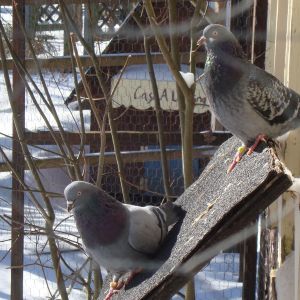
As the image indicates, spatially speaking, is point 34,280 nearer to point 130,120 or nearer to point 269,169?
point 130,120

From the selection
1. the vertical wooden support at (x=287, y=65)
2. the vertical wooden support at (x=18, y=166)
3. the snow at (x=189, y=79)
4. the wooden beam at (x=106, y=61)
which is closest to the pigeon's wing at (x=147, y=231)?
the vertical wooden support at (x=287, y=65)

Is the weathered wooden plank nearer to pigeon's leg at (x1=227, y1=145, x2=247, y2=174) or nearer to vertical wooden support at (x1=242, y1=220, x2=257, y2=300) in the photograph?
pigeon's leg at (x1=227, y1=145, x2=247, y2=174)

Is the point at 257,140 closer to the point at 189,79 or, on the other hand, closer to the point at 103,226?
the point at 103,226

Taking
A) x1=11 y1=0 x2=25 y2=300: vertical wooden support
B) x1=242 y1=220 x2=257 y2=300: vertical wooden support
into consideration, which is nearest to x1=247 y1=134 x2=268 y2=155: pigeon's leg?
x1=242 y1=220 x2=257 y2=300: vertical wooden support

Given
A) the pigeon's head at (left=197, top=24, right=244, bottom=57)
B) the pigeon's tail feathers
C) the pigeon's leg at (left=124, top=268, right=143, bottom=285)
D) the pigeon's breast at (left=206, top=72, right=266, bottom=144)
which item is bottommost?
the pigeon's leg at (left=124, top=268, right=143, bottom=285)

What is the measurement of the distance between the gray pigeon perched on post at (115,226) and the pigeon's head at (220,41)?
0.45m

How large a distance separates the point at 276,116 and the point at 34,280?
9.07ft

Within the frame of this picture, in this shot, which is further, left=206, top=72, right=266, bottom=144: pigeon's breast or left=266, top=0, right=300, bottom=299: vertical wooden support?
left=266, top=0, right=300, bottom=299: vertical wooden support

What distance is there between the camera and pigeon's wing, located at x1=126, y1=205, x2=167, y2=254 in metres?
1.67

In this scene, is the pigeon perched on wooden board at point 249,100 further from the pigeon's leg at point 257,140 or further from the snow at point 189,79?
the snow at point 189,79

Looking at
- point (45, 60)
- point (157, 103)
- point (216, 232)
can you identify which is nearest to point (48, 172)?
point (45, 60)

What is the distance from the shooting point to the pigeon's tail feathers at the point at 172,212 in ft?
5.66

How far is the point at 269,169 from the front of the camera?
3.51 ft

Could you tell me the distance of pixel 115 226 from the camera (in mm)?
Result: 1745
